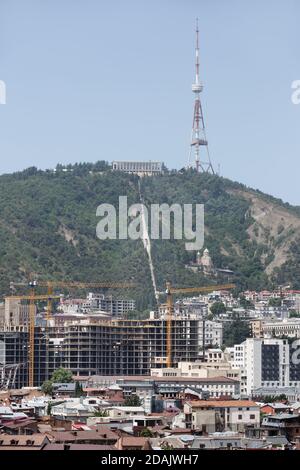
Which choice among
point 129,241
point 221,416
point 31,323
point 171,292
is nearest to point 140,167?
point 129,241

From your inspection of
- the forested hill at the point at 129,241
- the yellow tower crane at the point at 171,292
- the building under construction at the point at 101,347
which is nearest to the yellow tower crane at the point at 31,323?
the building under construction at the point at 101,347

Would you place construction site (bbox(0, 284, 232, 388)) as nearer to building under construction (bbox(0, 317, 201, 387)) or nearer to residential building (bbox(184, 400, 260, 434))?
building under construction (bbox(0, 317, 201, 387))

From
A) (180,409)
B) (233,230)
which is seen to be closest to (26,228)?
(233,230)

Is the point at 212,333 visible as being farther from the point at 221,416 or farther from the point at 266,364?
the point at 221,416

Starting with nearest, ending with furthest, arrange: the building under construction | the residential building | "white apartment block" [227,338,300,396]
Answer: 1. the residential building
2. "white apartment block" [227,338,300,396]
3. the building under construction

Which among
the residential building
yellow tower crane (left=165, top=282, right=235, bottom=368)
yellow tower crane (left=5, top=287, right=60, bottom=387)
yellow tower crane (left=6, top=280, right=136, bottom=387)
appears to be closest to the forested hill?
yellow tower crane (left=6, top=280, right=136, bottom=387)

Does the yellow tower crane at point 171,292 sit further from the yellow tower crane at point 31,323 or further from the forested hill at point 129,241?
the yellow tower crane at point 31,323
